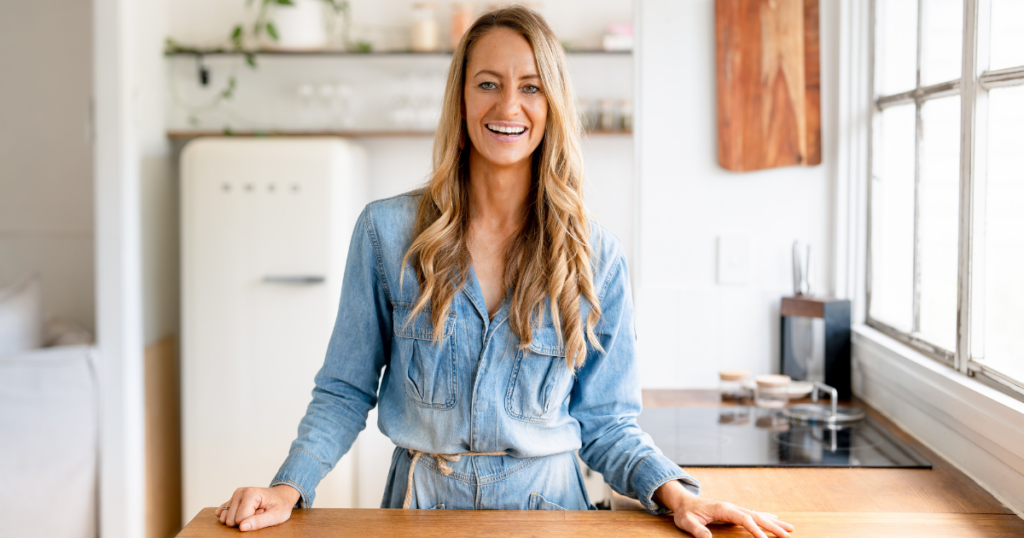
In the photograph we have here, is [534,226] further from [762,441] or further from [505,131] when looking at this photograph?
[762,441]

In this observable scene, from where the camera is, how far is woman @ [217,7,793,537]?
1.32 metres

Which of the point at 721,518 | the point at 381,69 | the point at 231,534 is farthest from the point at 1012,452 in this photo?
the point at 381,69

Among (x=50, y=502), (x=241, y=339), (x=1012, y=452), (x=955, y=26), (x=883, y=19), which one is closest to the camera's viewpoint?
(x=1012, y=452)

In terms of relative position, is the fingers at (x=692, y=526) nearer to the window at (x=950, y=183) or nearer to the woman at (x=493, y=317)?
the woman at (x=493, y=317)

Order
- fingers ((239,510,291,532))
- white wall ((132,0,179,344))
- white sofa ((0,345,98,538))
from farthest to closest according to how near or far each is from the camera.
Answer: white wall ((132,0,179,344)) < white sofa ((0,345,98,538)) < fingers ((239,510,291,532))

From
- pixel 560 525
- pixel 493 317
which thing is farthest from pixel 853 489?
pixel 493 317

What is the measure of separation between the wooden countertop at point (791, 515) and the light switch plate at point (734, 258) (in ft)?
2.44

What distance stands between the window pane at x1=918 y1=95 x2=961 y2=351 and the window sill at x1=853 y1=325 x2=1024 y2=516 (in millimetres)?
91

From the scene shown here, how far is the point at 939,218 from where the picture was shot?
1734 mm

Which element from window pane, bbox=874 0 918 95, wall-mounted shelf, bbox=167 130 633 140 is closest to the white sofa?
wall-mounted shelf, bbox=167 130 633 140

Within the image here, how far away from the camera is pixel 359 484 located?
3.08m

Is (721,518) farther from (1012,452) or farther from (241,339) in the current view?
(241,339)

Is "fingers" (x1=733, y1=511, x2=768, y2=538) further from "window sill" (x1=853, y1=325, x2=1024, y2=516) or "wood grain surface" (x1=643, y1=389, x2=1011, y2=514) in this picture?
"window sill" (x1=853, y1=325, x2=1024, y2=516)

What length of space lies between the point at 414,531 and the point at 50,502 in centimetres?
219
